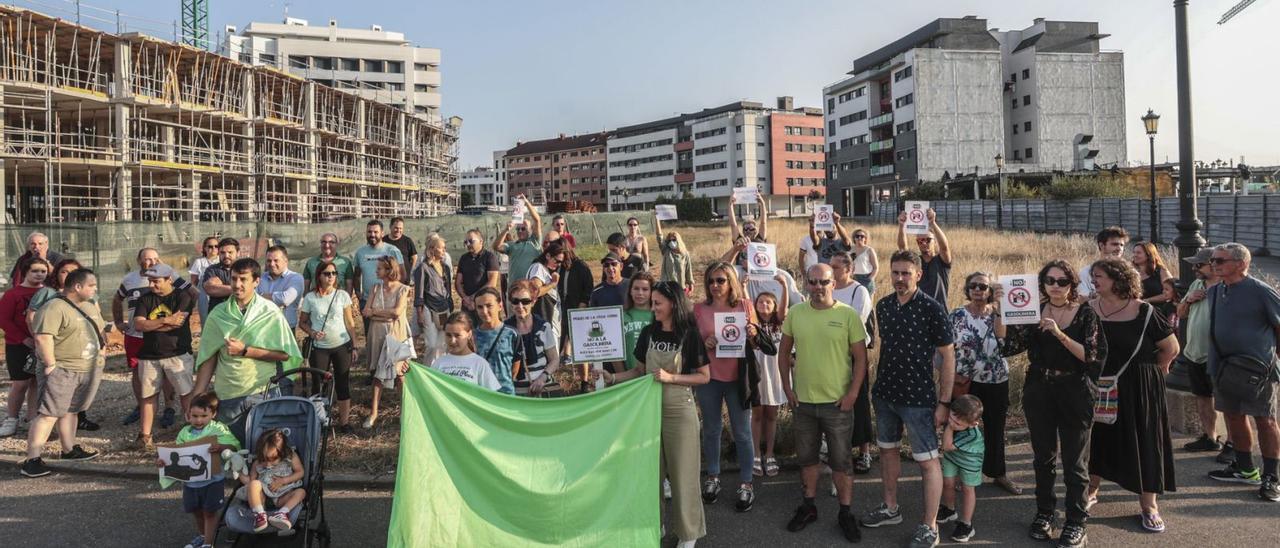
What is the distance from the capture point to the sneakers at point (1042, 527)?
18.9 ft

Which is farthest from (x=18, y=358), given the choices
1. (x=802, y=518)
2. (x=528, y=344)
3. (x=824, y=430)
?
(x=824, y=430)

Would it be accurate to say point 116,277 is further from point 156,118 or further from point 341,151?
point 341,151

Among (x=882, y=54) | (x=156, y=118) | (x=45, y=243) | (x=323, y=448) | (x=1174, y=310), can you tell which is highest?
(x=882, y=54)

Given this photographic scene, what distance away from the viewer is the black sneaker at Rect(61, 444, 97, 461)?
782cm

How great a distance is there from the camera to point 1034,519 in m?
6.02

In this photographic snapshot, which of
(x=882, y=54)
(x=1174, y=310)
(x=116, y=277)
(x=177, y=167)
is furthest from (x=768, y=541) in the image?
(x=882, y=54)

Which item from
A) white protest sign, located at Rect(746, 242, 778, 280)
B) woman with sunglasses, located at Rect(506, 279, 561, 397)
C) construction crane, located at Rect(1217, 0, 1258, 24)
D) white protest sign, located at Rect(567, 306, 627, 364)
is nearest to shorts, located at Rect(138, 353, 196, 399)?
woman with sunglasses, located at Rect(506, 279, 561, 397)

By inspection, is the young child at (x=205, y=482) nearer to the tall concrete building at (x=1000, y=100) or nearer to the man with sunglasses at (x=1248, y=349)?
the man with sunglasses at (x=1248, y=349)

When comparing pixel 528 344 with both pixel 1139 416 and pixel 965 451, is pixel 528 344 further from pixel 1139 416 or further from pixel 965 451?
pixel 1139 416

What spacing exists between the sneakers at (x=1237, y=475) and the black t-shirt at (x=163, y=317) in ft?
31.0

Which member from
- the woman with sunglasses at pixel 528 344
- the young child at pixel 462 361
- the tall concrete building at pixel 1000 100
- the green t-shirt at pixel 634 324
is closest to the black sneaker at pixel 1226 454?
the green t-shirt at pixel 634 324

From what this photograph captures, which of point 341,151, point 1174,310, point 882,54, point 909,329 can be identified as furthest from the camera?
point 882,54

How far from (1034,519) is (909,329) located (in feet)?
5.49

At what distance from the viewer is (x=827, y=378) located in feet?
19.3
